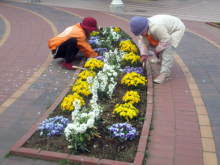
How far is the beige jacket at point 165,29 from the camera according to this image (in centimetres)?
Answer: 392

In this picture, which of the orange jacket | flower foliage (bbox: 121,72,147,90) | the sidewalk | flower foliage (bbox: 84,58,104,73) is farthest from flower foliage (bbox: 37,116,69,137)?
the orange jacket

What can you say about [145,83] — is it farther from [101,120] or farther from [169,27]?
[101,120]

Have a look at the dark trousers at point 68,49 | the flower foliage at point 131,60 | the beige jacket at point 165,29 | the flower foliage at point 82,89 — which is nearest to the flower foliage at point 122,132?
the flower foliage at point 82,89

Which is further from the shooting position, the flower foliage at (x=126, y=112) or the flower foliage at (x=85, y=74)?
the flower foliage at (x=85, y=74)

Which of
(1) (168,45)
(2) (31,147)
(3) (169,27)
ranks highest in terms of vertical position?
(3) (169,27)

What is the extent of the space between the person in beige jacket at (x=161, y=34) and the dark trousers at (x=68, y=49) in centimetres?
132

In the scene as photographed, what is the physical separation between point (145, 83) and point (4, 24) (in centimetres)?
659

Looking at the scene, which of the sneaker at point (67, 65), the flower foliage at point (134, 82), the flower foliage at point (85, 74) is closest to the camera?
the flower foliage at point (134, 82)

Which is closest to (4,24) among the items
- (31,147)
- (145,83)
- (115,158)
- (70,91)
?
(70,91)

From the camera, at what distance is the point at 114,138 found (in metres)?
2.93

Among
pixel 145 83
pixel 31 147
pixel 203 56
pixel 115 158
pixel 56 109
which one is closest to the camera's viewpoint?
pixel 115 158

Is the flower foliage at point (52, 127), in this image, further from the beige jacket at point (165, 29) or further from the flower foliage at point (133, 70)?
the beige jacket at point (165, 29)

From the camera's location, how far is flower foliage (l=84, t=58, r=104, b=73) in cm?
455

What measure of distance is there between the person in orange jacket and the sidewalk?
0.31m
